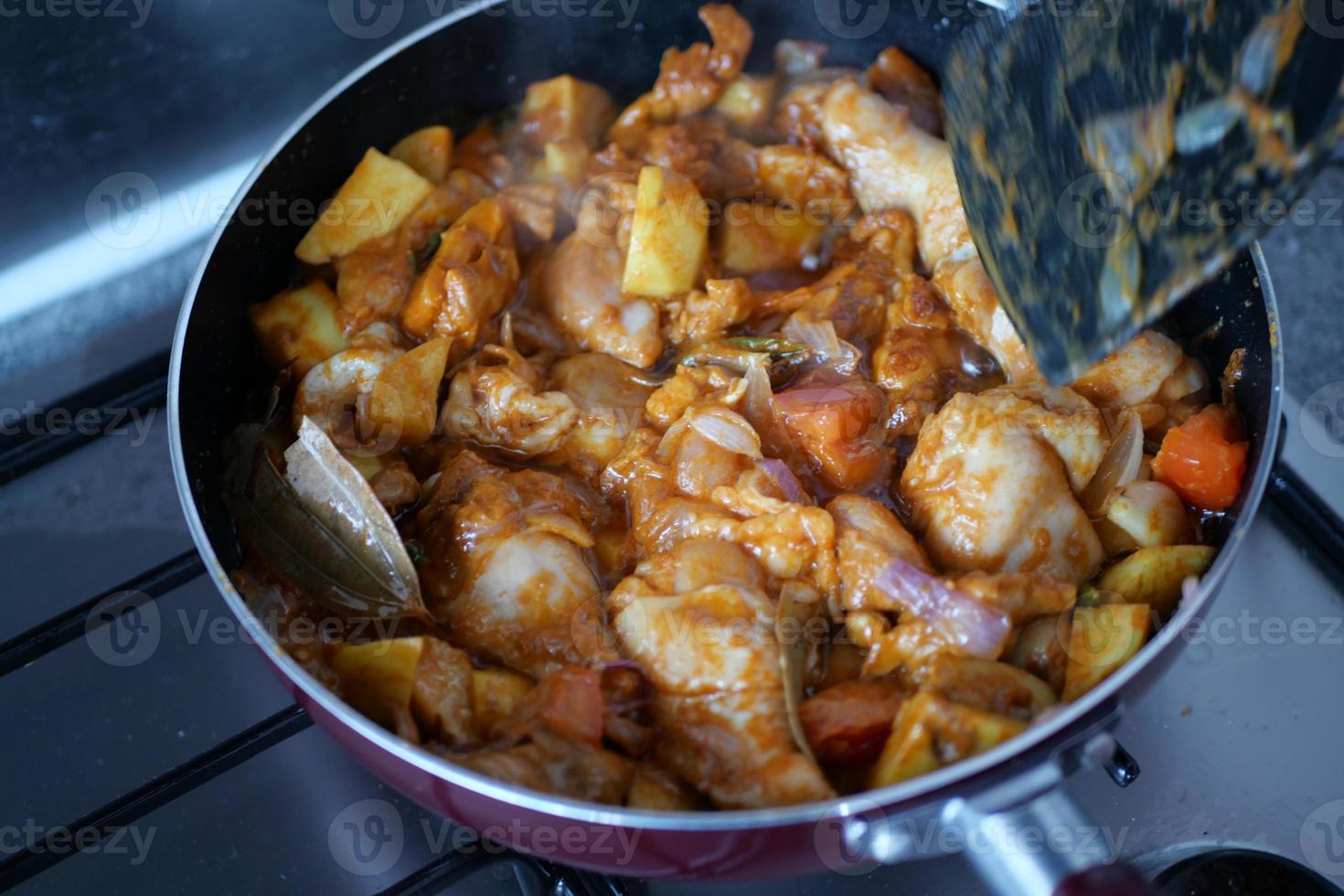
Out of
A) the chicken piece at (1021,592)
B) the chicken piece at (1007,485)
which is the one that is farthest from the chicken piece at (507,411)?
the chicken piece at (1021,592)

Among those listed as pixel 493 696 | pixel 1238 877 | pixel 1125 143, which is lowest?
pixel 1238 877

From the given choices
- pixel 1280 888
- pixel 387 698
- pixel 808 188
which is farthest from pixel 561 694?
pixel 808 188

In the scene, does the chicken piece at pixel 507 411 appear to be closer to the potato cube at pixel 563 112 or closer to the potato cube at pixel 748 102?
the potato cube at pixel 563 112

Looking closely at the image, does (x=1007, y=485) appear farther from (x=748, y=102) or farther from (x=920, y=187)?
(x=748, y=102)

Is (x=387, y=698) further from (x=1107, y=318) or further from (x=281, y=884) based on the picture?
(x=1107, y=318)

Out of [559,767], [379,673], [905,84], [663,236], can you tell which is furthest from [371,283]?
[905,84]

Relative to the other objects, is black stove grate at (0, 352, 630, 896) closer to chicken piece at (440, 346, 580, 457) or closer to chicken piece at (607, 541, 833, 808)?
chicken piece at (607, 541, 833, 808)
